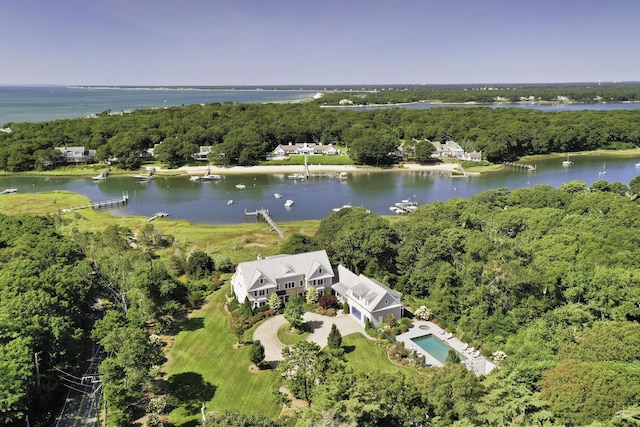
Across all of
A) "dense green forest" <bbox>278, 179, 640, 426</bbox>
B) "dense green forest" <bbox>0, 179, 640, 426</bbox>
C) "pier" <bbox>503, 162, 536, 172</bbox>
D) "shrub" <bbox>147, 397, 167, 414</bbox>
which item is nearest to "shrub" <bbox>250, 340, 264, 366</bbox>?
"dense green forest" <bbox>0, 179, 640, 426</bbox>

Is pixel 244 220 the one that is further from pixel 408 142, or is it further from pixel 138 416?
pixel 408 142

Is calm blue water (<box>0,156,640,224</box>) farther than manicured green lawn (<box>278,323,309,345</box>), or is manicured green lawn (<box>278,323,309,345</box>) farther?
calm blue water (<box>0,156,640,224</box>)

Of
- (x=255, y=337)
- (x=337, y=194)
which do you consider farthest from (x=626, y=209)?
(x=337, y=194)

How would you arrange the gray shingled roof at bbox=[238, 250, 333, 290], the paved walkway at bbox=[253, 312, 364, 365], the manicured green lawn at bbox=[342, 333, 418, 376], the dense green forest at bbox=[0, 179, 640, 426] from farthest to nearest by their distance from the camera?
the gray shingled roof at bbox=[238, 250, 333, 290], the paved walkway at bbox=[253, 312, 364, 365], the manicured green lawn at bbox=[342, 333, 418, 376], the dense green forest at bbox=[0, 179, 640, 426]

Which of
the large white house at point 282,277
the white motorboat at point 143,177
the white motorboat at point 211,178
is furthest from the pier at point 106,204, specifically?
the large white house at point 282,277

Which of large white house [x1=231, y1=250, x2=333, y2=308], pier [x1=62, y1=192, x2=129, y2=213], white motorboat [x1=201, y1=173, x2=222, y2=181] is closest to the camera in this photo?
large white house [x1=231, y1=250, x2=333, y2=308]

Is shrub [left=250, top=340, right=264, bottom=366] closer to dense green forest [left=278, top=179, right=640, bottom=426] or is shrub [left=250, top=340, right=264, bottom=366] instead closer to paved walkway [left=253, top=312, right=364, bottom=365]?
paved walkway [left=253, top=312, right=364, bottom=365]

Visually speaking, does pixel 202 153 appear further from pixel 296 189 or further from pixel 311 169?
pixel 296 189
